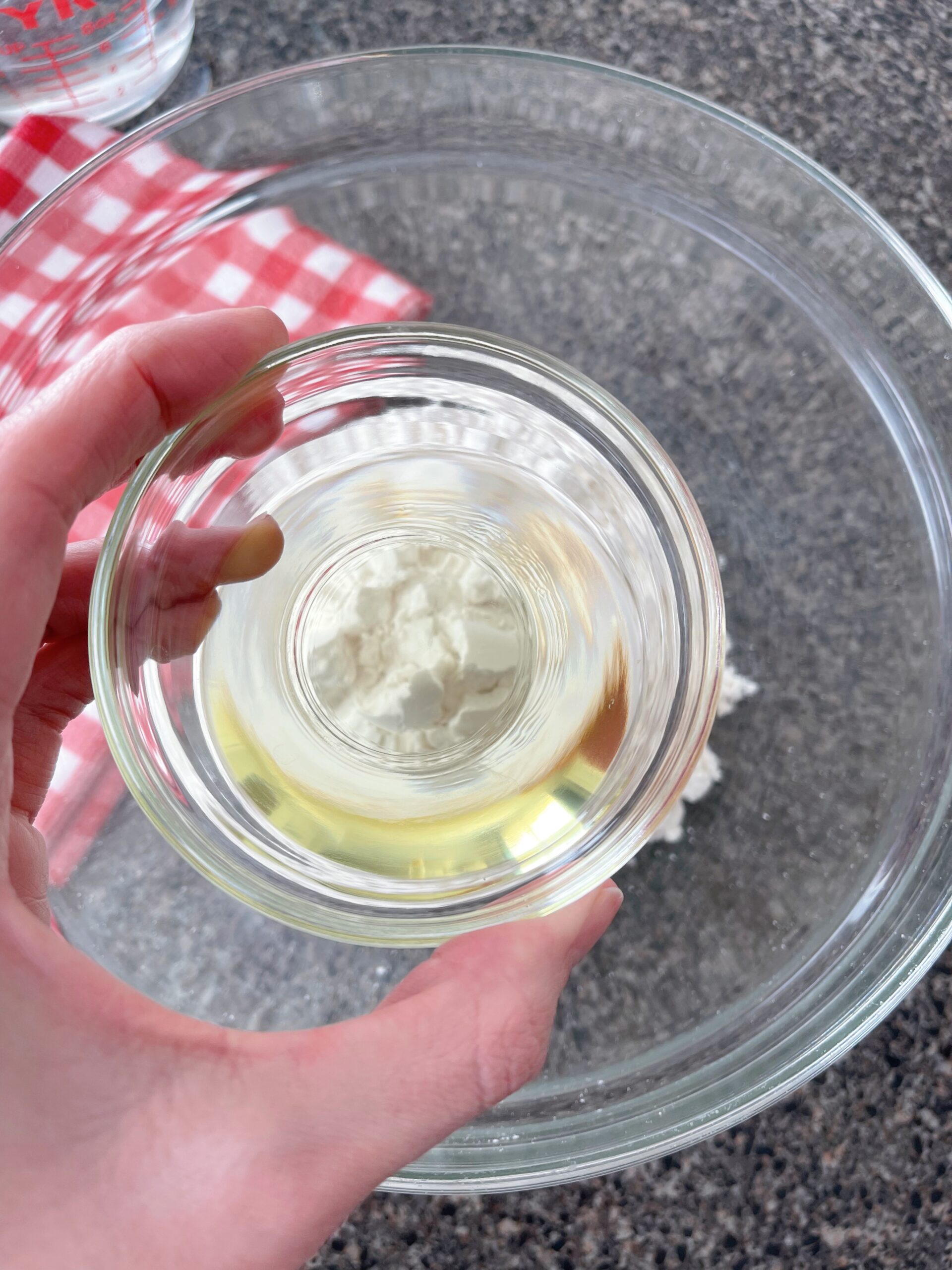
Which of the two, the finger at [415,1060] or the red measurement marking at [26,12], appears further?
the red measurement marking at [26,12]

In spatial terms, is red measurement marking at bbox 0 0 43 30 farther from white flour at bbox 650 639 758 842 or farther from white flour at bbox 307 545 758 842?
white flour at bbox 650 639 758 842

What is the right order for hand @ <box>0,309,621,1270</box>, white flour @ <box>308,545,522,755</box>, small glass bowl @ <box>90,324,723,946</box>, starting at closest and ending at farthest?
hand @ <box>0,309,621,1270</box>
small glass bowl @ <box>90,324,723,946</box>
white flour @ <box>308,545,522,755</box>

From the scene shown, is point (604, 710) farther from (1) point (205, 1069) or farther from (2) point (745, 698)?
(1) point (205, 1069)

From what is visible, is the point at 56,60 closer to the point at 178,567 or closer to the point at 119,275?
the point at 119,275

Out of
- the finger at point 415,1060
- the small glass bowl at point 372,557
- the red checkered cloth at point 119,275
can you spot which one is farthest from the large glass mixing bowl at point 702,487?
the finger at point 415,1060

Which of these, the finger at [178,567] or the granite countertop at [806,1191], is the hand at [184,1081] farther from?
the granite countertop at [806,1191]

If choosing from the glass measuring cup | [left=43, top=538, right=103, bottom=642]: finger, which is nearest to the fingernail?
[left=43, top=538, right=103, bottom=642]: finger

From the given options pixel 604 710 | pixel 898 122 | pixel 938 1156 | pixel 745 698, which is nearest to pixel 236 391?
pixel 604 710
